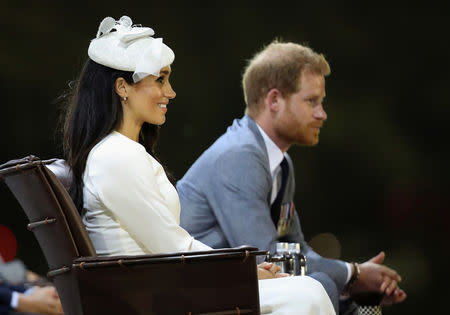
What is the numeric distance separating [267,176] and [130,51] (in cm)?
108

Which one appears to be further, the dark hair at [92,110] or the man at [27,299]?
the man at [27,299]

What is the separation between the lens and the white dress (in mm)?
2057

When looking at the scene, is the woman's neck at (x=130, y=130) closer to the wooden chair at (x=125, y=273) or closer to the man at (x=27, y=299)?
the wooden chair at (x=125, y=273)

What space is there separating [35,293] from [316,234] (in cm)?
235

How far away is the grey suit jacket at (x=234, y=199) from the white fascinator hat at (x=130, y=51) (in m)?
0.88

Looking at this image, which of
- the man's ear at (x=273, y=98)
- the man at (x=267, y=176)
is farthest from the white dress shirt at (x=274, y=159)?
the man's ear at (x=273, y=98)

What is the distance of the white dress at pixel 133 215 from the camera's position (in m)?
2.06

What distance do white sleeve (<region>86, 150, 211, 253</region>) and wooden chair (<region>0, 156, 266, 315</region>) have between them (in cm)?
12

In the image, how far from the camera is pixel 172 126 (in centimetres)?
486

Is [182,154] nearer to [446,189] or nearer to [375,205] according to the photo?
[375,205]

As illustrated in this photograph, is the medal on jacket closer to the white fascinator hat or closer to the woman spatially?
the woman

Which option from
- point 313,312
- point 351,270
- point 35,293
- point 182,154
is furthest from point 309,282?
point 182,154

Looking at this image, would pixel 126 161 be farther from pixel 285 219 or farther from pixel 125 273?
pixel 285 219

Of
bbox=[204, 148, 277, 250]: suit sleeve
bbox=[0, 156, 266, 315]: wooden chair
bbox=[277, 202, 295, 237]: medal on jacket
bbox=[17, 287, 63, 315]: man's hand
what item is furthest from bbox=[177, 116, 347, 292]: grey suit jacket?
bbox=[0, 156, 266, 315]: wooden chair
